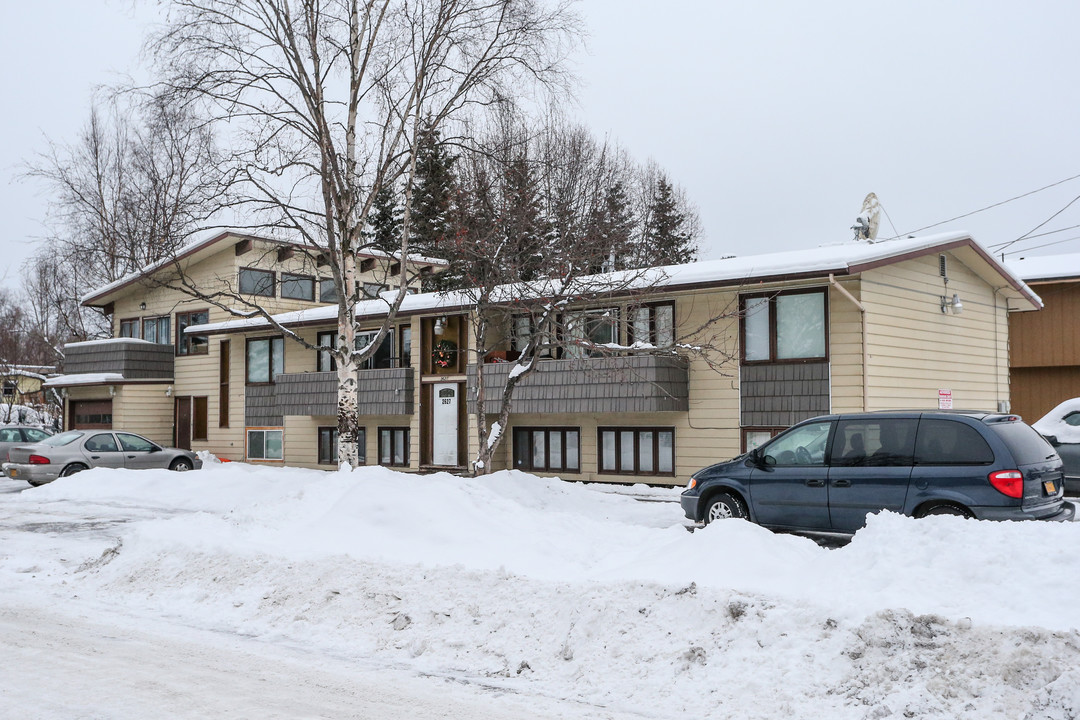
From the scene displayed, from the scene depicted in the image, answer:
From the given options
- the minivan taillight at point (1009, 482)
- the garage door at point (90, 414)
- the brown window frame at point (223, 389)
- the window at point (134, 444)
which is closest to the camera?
the minivan taillight at point (1009, 482)

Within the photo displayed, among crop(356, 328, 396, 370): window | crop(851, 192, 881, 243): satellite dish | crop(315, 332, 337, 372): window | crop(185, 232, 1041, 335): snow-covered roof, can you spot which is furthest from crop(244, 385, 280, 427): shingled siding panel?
crop(851, 192, 881, 243): satellite dish

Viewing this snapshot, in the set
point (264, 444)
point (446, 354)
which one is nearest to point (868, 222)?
point (446, 354)

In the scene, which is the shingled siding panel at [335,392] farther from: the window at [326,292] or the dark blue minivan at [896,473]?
the dark blue minivan at [896,473]

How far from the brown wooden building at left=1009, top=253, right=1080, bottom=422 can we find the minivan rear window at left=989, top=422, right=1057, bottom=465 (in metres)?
19.3

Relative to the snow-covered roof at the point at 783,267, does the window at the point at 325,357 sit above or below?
below

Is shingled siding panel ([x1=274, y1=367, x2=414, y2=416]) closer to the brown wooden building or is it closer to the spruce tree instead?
the brown wooden building

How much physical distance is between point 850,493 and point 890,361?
956cm

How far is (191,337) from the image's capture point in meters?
33.8

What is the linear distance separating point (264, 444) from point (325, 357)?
4265 mm

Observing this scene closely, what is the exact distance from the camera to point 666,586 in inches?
277

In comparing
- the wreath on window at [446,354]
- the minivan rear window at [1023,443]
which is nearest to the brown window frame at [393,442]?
the wreath on window at [446,354]

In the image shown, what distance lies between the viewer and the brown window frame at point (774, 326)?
1917 centimetres

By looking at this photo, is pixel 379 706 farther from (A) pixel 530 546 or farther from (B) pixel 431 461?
(B) pixel 431 461

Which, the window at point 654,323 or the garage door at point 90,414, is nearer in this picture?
the window at point 654,323
